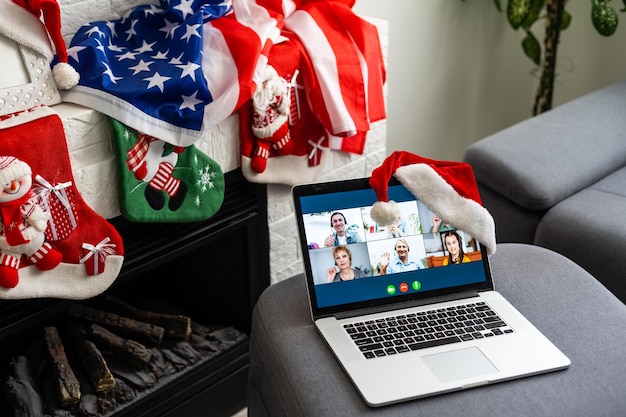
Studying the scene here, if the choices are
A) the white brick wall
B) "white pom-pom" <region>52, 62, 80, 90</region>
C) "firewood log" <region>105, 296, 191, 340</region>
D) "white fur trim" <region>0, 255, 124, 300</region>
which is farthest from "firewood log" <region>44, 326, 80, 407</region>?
"white pom-pom" <region>52, 62, 80, 90</region>

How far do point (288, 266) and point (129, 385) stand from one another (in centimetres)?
48

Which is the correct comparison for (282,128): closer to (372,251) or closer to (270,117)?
(270,117)

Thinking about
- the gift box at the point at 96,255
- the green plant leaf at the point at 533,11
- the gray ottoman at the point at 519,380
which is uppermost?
the green plant leaf at the point at 533,11

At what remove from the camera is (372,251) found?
1280 mm

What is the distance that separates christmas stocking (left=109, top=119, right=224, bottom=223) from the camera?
53.2 inches

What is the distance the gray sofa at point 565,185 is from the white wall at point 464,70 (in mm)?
510

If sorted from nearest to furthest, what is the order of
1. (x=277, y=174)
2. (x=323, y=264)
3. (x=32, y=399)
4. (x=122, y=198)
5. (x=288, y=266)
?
(x=323, y=264) < (x=122, y=198) < (x=32, y=399) < (x=277, y=174) < (x=288, y=266)

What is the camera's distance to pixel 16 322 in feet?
4.27

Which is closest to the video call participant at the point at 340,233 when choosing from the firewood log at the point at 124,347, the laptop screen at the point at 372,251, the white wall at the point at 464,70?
the laptop screen at the point at 372,251

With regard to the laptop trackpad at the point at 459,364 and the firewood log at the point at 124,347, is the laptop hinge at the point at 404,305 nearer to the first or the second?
the laptop trackpad at the point at 459,364

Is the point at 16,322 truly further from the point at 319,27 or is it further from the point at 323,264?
the point at 319,27

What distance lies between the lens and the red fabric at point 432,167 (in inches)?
50.4

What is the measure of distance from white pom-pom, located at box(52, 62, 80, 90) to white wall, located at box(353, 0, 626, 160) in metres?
1.10

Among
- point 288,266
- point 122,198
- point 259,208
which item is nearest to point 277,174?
point 259,208
